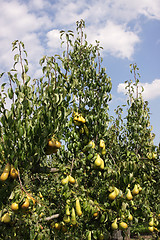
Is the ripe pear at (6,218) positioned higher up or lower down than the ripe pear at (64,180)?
lower down

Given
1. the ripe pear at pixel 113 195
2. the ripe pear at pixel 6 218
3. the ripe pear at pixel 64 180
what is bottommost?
the ripe pear at pixel 6 218

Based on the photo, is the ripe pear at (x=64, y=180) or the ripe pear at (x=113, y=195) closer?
the ripe pear at (x=64, y=180)

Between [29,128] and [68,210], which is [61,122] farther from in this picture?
[68,210]

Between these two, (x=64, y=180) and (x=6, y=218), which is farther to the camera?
(x=64, y=180)

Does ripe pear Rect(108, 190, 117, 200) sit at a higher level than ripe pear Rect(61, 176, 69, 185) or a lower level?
lower

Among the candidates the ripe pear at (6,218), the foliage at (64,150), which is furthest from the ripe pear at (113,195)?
the ripe pear at (6,218)

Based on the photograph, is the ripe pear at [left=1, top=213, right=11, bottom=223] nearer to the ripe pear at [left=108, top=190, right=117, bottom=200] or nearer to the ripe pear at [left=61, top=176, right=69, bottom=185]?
the ripe pear at [left=61, top=176, right=69, bottom=185]

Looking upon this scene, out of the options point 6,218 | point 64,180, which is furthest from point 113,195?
point 6,218

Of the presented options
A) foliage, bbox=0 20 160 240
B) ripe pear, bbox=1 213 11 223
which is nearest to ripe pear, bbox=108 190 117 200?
foliage, bbox=0 20 160 240

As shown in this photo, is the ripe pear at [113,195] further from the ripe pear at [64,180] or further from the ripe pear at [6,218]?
the ripe pear at [6,218]

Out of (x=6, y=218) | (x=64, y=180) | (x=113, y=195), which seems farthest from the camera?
(x=113, y=195)

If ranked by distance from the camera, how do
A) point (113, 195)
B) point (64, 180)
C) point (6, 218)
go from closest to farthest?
point (6, 218)
point (64, 180)
point (113, 195)

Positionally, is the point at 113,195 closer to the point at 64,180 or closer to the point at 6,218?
the point at 64,180

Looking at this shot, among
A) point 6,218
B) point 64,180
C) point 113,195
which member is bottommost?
point 6,218
